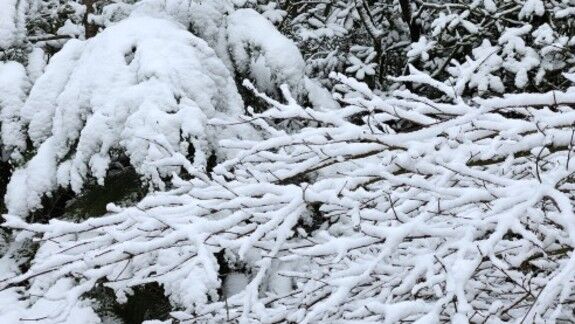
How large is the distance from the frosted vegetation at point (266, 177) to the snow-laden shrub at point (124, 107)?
10mm

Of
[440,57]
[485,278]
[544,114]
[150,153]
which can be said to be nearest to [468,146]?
[544,114]

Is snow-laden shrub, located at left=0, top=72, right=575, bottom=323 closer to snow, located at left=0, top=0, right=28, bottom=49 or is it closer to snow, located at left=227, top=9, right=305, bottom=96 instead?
snow, located at left=227, top=9, right=305, bottom=96

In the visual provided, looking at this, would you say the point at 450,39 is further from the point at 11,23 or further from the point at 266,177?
the point at 11,23

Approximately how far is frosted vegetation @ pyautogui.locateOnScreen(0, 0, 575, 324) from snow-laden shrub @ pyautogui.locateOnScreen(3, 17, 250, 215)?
1 centimetres

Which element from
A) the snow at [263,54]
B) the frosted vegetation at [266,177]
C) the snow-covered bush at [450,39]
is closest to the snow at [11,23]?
the frosted vegetation at [266,177]

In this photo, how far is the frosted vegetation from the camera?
1660 millimetres

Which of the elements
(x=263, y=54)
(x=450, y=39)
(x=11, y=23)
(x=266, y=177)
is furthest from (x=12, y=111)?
(x=450, y=39)

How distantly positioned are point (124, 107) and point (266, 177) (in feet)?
3.38

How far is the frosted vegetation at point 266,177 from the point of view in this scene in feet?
5.45

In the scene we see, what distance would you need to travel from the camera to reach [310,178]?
10.4 feet

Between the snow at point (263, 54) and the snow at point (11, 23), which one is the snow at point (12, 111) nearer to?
the snow at point (11, 23)

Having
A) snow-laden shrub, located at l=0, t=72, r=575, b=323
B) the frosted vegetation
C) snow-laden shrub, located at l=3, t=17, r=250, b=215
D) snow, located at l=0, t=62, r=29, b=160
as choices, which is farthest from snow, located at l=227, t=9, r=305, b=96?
snow, located at l=0, t=62, r=29, b=160

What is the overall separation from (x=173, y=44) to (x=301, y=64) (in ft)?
2.50

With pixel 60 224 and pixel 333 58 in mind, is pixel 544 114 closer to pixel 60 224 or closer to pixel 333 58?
pixel 60 224
